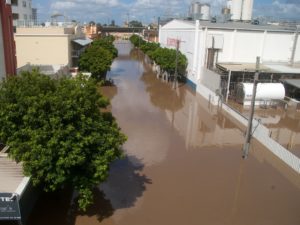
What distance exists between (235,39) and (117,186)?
2891cm

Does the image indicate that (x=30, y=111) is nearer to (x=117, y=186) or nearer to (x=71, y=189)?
(x=71, y=189)

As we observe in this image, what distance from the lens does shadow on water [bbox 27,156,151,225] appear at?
42.6ft

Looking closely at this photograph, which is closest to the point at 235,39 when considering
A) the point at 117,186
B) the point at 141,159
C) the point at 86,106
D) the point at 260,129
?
the point at 260,129

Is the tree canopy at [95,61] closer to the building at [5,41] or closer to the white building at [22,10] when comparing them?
the building at [5,41]

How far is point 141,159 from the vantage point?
62.2ft

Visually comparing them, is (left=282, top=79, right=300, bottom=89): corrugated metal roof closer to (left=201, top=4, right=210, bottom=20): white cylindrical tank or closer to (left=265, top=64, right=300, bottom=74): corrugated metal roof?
(left=265, top=64, right=300, bottom=74): corrugated metal roof

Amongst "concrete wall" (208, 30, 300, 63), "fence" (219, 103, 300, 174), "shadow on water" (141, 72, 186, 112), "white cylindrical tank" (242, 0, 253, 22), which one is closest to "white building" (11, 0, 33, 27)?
"shadow on water" (141, 72, 186, 112)

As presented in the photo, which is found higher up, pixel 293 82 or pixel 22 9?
pixel 22 9

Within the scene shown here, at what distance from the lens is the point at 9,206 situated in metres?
10.1

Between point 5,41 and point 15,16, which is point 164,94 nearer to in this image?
point 5,41

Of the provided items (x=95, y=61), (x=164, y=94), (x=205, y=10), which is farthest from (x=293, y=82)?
(x=205, y=10)

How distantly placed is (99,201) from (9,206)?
4909mm

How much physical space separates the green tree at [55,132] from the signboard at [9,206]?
1.08 meters

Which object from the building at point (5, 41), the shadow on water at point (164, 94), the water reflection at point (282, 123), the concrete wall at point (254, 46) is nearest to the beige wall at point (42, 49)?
the shadow on water at point (164, 94)
